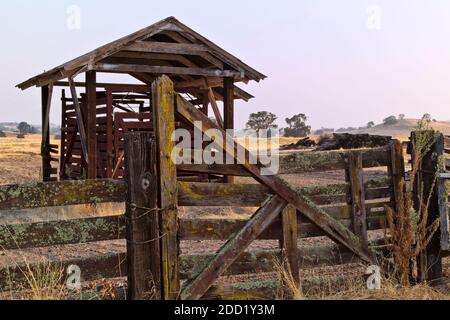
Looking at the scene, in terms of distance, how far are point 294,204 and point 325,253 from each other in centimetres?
73

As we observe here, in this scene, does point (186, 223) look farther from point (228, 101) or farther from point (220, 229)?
point (228, 101)

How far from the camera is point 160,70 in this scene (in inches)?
507

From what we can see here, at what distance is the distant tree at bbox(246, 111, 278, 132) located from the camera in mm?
→ 75869

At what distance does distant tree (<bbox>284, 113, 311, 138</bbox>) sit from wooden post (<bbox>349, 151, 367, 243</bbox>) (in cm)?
6862

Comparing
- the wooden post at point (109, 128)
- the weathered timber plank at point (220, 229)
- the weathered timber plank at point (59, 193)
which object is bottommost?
the weathered timber plank at point (220, 229)

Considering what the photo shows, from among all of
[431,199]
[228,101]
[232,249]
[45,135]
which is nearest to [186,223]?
[232,249]

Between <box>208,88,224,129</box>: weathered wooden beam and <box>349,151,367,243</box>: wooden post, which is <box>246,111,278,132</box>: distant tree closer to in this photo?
<box>208,88,224,129</box>: weathered wooden beam

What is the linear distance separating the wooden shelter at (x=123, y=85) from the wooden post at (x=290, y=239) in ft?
25.6

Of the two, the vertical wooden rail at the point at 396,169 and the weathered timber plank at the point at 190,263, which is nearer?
the weathered timber plank at the point at 190,263

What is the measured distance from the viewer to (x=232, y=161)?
5016 millimetres

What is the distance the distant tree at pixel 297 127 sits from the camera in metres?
75.6

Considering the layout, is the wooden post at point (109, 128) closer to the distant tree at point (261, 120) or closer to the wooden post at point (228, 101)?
the wooden post at point (228, 101)

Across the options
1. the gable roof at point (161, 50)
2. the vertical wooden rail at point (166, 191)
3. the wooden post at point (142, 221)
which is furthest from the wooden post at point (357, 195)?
the gable roof at point (161, 50)
